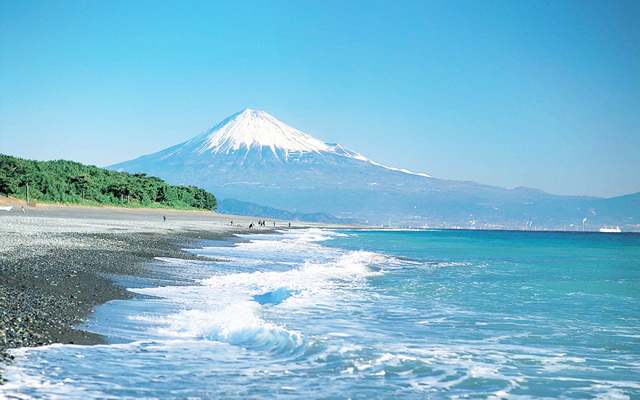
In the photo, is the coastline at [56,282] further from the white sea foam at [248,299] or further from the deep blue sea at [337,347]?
the white sea foam at [248,299]

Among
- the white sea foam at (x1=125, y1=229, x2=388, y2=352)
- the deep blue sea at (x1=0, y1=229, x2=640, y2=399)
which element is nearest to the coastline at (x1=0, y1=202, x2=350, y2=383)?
the deep blue sea at (x1=0, y1=229, x2=640, y2=399)

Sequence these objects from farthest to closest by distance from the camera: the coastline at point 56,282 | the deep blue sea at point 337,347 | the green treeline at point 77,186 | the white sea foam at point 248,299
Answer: the green treeline at point 77,186 < the white sea foam at point 248,299 < the coastline at point 56,282 < the deep blue sea at point 337,347

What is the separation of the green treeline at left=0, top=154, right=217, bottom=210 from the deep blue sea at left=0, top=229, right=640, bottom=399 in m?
52.1

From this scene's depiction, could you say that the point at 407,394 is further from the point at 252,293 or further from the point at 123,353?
the point at 252,293

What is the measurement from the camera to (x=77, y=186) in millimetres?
66125

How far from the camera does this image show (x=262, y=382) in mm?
5633

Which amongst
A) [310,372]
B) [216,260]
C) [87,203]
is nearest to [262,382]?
[310,372]

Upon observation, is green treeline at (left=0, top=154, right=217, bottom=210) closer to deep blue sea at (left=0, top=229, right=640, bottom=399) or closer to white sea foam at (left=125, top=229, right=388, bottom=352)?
white sea foam at (left=125, top=229, right=388, bottom=352)

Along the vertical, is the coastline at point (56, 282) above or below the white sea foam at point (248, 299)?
above

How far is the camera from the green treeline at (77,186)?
5631cm

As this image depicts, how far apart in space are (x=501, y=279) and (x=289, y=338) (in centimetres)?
1321

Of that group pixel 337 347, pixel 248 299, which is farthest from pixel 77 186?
pixel 337 347

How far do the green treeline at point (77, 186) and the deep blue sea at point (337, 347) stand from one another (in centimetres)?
5214

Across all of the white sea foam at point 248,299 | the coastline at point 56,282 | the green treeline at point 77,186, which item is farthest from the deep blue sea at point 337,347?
the green treeline at point 77,186
